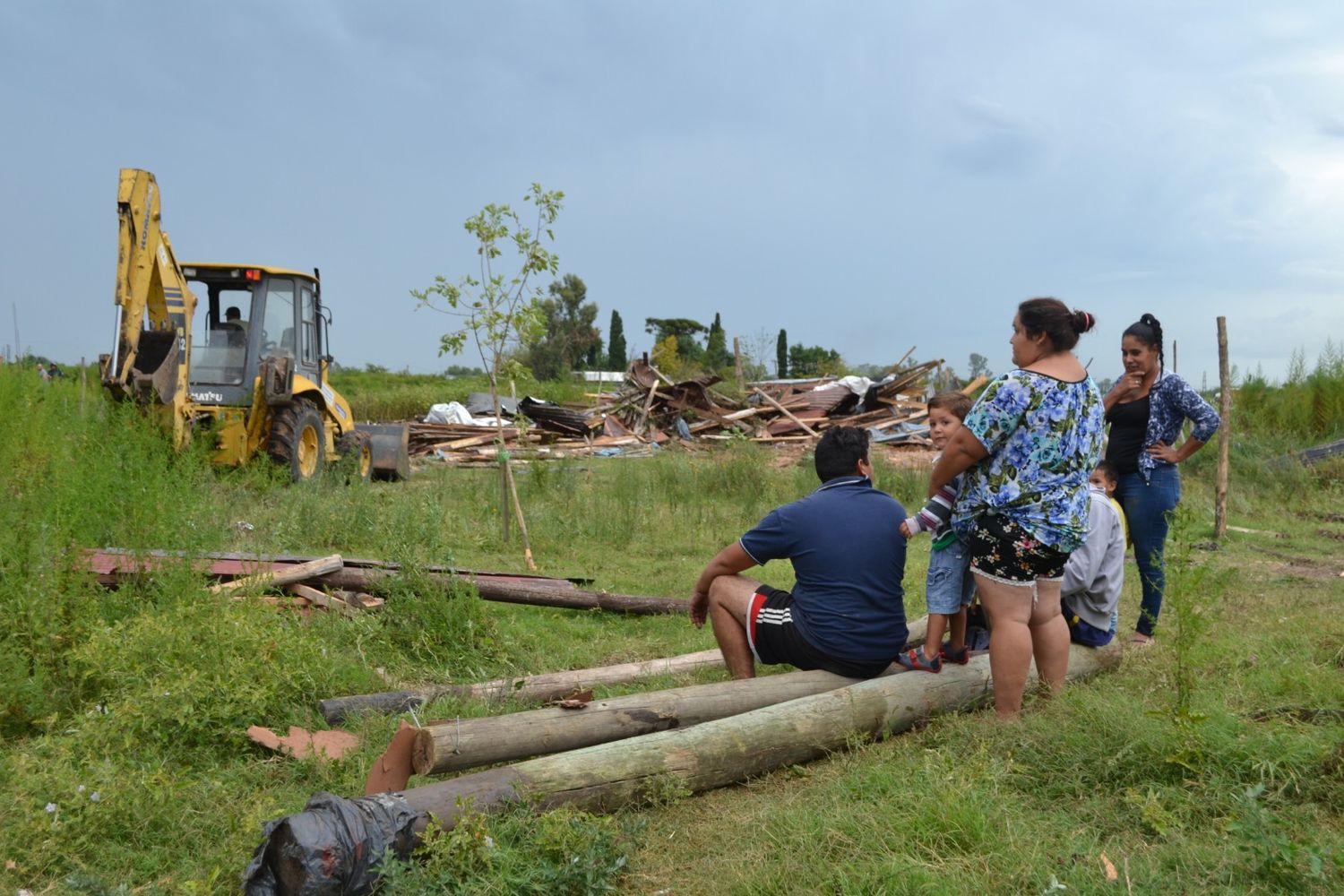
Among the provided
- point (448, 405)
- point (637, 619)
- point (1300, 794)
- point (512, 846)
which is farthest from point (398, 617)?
point (448, 405)

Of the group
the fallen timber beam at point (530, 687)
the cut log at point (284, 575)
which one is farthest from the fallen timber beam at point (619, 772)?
the cut log at point (284, 575)

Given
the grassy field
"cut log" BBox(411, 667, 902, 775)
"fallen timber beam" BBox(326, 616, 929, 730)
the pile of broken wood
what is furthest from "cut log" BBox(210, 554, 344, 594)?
the pile of broken wood

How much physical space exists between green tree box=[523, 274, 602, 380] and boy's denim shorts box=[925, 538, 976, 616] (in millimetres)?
40121

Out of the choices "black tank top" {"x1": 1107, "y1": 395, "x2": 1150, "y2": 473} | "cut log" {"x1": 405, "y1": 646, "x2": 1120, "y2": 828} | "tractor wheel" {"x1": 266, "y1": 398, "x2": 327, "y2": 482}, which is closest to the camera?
"cut log" {"x1": 405, "y1": 646, "x2": 1120, "y2": 828}

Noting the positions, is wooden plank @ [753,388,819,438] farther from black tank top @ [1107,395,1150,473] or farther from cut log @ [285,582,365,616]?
cut log @ [285,582,365,616]

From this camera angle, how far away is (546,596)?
22.7 ft

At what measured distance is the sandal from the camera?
4.67m

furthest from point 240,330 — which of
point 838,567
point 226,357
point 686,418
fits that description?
point 686,418

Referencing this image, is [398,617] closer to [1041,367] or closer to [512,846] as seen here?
[512,846]

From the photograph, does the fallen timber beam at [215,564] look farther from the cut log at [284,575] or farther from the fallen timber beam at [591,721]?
the fallen timber beam at [591,721]

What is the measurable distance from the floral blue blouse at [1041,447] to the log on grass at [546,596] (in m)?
3.28

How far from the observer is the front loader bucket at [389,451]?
1522 cm

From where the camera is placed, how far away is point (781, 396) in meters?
26.0

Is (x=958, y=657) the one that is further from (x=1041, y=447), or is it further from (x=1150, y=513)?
(x=1150, y=513)
